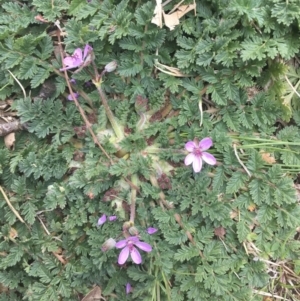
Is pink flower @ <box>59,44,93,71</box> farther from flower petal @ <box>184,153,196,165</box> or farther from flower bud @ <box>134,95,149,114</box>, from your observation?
flower petal @ <box>184,153,196,165</box>

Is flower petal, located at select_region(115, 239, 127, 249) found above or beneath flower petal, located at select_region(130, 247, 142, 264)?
above

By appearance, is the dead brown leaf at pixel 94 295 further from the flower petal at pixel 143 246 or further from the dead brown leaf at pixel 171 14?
the dead brown leaf at pixel 171 14

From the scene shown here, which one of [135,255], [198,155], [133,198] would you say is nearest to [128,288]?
[135,255]

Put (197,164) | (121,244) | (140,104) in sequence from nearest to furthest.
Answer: (121,244) < (197,164) < (140,104)

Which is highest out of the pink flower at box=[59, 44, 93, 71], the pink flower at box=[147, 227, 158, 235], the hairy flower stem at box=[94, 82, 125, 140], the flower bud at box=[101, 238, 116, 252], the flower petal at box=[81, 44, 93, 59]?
the flower petal at box=[81, 44, 93, 59]

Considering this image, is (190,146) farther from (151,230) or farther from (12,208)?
(12,208)

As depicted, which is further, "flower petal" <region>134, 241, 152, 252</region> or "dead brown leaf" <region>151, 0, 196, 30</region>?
"dead brown leaf" <region>151, 0, 196, 30</region>

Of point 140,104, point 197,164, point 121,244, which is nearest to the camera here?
point 121,244

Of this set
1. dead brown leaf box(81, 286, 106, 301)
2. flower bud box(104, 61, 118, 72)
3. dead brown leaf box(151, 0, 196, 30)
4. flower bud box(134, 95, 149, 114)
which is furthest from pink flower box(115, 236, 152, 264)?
dead brown leaf box(151, 0, 196, 30)
